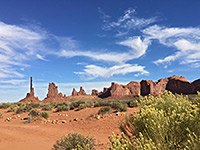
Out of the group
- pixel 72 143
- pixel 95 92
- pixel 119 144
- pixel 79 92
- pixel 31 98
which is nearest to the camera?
pixel 119 144

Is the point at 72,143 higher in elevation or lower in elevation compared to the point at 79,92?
lower

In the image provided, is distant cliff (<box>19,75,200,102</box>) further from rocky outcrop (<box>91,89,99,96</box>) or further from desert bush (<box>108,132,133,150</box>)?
desert bush (<box>108,132,133,150</box>)

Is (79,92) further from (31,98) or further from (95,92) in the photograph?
(31,98)

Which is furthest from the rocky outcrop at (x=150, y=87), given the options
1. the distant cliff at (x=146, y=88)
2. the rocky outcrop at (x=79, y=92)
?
the rocky outcrop at (x=79, y=92)

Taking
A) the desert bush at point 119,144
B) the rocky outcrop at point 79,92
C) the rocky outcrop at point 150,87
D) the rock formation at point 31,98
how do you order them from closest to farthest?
the desert bush at point 119,144 → the rock formation at point 31,98 → the rocky outcrop at point 150,87 → the rocky outcrop at point 79,92

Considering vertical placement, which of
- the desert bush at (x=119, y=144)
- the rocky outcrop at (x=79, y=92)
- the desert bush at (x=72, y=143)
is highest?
the rocky outcrop at (x=79, y=92)

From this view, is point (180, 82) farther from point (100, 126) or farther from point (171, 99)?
point (171, 99)

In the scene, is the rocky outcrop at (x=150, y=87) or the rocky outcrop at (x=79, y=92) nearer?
the rocky outcrop at (x=150, y=87)

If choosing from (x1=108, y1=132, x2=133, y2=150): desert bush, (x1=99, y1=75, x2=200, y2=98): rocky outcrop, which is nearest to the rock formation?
(x1=99, y1=75, x2=200, y2=98): rocky outcrop

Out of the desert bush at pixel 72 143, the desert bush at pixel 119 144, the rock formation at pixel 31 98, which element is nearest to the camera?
the desert bush at pixel 119 144

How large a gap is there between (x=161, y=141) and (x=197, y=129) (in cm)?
105

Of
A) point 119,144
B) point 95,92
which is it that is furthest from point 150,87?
point 119,144

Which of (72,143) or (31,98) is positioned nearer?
(72,143)

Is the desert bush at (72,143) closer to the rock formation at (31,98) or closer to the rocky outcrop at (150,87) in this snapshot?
the rock formation at (31,98)
